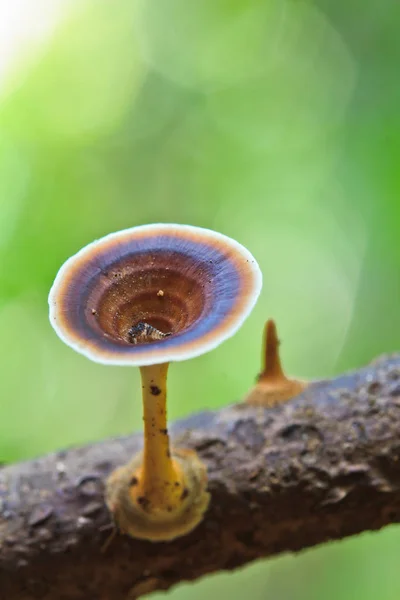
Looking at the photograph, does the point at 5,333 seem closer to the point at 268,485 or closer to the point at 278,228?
the point at 278,228

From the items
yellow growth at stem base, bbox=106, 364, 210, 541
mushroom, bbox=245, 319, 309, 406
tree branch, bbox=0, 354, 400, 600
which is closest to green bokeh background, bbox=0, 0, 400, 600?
mushroom, bbox=245, 319, 309, 406

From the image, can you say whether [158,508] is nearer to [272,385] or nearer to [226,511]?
[226,511]

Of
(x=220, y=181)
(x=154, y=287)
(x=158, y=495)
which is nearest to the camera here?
(x=154, y=287)

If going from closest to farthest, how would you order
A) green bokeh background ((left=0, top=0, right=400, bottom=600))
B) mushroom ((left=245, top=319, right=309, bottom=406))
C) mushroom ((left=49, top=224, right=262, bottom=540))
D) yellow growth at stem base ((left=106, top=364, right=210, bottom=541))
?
mushroom ((left=49, top=224, right=262, bottom=540)), yellow growth at stem base ((left=106, top=364, right=210, bottom=541)), mushroom ((left=245, top=319, right=309, bottom=406)), green bokeh background ((left=0, top=0, right=400, bottom=600))

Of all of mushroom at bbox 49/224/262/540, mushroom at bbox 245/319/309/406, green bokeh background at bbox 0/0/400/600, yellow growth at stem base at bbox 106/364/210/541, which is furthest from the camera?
green bokeh background at bbox 0/0/400/600

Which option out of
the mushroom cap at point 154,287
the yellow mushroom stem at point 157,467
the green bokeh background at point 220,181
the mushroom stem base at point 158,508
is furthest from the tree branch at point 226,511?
the green bokeh background at point 220,181

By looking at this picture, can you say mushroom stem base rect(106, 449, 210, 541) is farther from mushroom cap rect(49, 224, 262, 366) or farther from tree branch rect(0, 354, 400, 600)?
mushroom cap rect(49, 224, 262, 366)

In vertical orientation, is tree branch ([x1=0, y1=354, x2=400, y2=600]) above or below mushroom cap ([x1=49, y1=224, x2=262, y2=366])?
below

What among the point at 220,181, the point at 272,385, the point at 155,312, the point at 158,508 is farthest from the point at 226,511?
the point at 220,181

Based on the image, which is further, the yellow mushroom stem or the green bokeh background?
the green bokeh background
